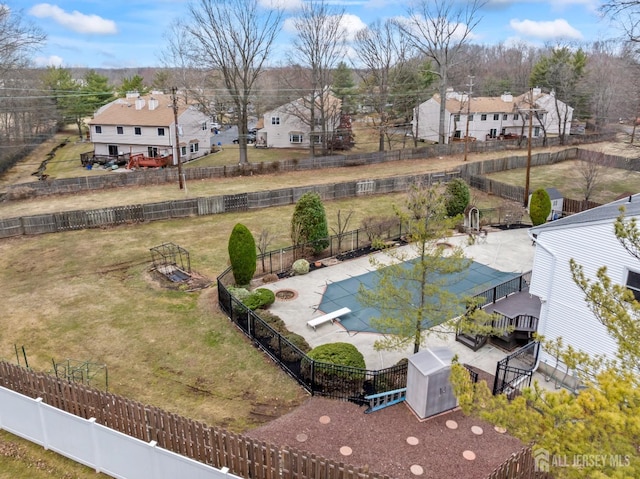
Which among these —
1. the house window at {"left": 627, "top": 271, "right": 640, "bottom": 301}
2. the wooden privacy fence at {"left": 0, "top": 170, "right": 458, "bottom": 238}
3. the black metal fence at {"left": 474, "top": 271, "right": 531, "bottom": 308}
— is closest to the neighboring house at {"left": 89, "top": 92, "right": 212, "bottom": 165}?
the wooden privacy fence at {"left": 0, "top": 170, "right": 458, "bottom": 238}

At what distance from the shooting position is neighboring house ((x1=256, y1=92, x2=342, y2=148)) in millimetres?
56125

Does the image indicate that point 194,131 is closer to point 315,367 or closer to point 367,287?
point 367,287

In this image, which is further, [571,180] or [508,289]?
[571,180]

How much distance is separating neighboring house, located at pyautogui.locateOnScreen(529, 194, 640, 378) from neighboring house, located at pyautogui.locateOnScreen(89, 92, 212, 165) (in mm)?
42421

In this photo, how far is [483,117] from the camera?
62469 mm

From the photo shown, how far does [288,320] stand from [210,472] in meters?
9.17

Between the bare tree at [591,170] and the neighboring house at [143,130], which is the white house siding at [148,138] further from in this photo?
the bare tree at [591,170]

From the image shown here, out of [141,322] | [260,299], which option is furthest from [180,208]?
[260,299]

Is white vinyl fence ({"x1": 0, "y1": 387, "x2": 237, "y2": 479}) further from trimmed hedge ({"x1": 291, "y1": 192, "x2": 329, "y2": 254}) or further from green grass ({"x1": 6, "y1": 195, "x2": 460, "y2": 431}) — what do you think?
trimmed hedge ({"x1": 291, "y1": 192, "x2": 329, "y2": 254})

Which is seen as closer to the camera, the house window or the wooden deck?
the house window

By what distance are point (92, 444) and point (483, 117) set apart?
62.4 m

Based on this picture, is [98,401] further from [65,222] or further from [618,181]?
[618,181]

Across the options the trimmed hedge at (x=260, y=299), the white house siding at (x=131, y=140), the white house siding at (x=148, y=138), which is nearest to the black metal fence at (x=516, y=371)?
the trimmed hedge at (x=260, y=299)

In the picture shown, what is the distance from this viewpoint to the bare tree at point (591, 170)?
34.0m
